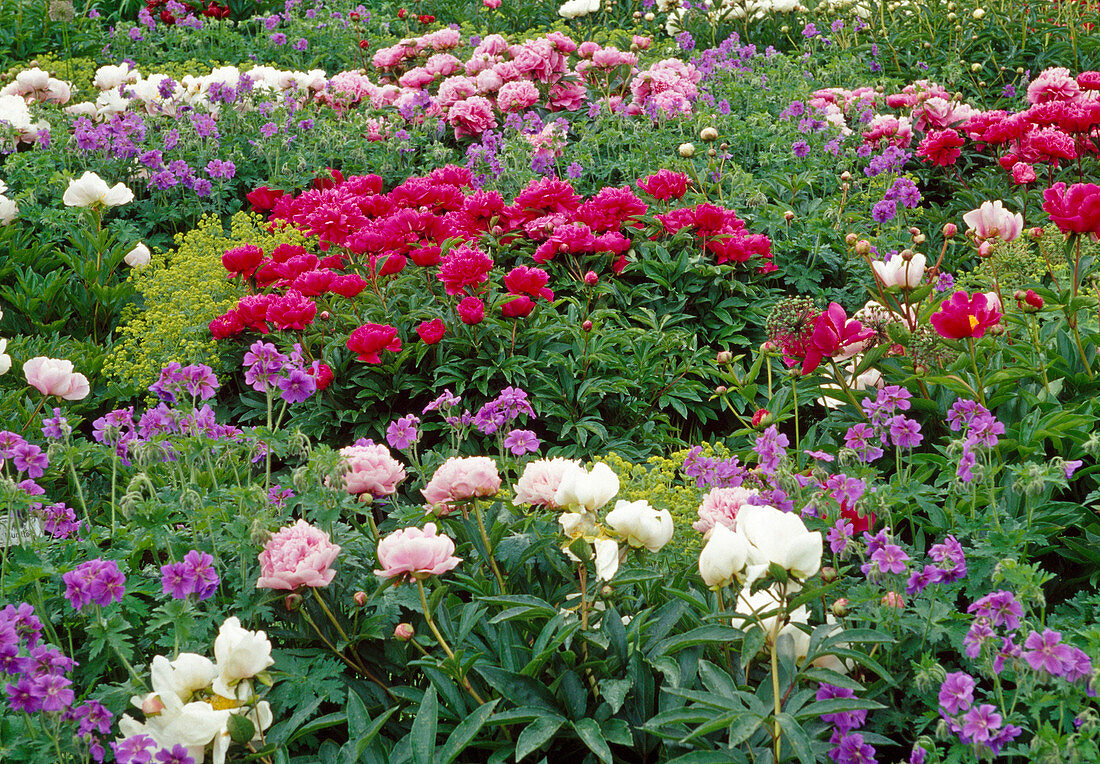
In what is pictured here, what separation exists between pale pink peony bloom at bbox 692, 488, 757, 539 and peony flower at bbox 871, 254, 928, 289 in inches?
36.7

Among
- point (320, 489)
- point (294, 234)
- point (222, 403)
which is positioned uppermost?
point (320, 489)

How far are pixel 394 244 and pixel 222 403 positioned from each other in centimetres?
85

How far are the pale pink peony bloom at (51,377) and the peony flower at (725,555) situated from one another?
5.49ft

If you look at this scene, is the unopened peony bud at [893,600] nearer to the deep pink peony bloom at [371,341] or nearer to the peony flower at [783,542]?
the peony flower at [783,542]

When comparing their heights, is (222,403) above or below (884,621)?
below

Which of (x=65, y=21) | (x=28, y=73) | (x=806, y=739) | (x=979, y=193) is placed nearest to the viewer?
(x=806, y=739)

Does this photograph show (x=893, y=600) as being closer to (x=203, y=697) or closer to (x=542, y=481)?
(x=542, y=481)

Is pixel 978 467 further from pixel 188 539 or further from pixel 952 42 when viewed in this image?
pixel 952 42

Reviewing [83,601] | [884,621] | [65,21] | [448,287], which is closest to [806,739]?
[884,621]

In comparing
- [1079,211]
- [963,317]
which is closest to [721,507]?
[963,317]

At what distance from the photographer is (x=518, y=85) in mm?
5367

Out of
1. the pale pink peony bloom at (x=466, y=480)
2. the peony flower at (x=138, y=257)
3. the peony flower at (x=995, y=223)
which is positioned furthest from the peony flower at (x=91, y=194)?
the peony flower at (x=995, y=223)

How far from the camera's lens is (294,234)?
397 centimetres

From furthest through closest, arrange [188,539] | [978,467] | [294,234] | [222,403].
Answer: [294,234], [222,403], [188,539], [978,467]
